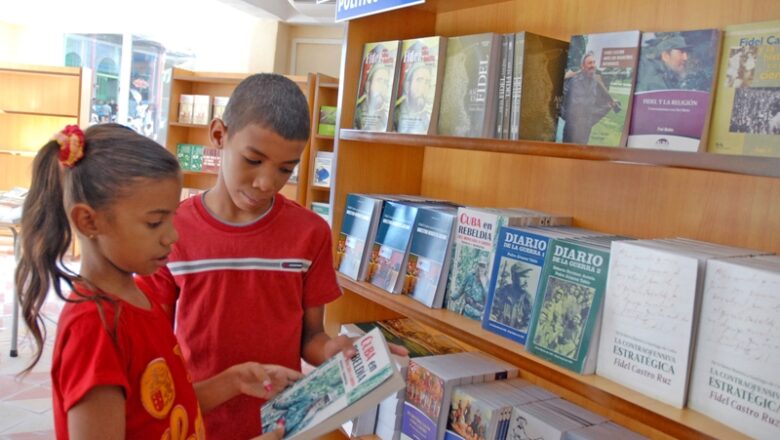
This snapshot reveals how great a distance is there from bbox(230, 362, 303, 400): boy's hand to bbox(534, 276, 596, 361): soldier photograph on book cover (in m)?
0.55

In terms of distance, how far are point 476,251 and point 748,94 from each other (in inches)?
28.3

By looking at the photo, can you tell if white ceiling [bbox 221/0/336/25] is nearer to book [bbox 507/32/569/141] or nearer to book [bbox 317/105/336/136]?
book [bbox 317/105/336/136]

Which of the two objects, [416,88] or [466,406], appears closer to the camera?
[466,406]

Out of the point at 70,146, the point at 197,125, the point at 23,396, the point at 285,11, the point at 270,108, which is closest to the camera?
the point at 70,146

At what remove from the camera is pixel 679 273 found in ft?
3.72

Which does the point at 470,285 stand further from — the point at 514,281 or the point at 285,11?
the point at 285,11

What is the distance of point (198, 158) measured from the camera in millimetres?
6766

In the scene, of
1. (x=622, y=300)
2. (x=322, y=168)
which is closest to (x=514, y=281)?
(x=622, y=300)

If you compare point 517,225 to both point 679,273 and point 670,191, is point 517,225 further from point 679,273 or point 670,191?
point 679,273

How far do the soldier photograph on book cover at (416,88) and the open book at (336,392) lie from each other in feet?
2.35

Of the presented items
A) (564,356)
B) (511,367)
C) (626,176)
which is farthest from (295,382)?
(626,176)

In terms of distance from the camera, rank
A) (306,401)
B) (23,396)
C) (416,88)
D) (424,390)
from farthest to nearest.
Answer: (23,396) → (416,88) → (424,390) → (306,401)

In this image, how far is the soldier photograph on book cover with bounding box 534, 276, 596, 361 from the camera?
1.28 m

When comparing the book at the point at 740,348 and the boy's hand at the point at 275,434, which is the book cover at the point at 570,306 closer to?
the book at the point at 740,348
